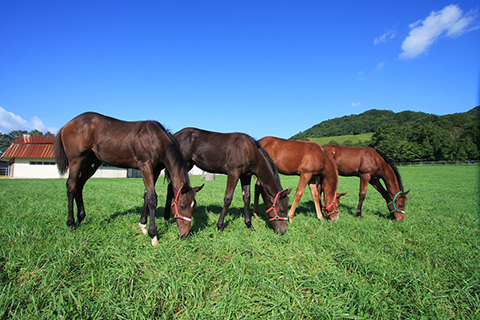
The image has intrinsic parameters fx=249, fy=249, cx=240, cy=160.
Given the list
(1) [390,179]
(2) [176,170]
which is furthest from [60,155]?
(1) [390,179]

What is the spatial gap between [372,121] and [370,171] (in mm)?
124862

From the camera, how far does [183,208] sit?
15.8 feet

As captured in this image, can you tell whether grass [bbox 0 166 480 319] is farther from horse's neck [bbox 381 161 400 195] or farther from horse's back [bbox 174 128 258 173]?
horse's neck [bbox 381 161 400 195]

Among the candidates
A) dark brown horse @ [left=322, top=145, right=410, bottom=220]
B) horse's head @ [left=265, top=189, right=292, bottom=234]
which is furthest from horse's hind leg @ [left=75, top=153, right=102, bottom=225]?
dark brown horse @ [left=322, top=145, right=410, bottom=220]

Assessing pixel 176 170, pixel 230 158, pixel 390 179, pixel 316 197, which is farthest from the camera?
pixel 390 179

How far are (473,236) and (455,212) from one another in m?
3.74

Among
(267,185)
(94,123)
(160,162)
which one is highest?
(94,123)

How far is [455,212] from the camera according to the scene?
321 inches

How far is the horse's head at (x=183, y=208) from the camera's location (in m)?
4.71

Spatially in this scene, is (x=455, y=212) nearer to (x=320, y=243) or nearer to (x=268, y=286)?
(x=320, y=243)

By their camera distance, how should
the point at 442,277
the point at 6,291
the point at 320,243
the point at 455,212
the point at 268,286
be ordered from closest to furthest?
the point at 6,291
the point at 268,286
the point at 442,277
the point at 320,243
the point at 455,212

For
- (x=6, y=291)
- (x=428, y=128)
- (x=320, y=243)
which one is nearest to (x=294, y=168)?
(x=320, y=243)

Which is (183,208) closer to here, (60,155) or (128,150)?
(128,150)

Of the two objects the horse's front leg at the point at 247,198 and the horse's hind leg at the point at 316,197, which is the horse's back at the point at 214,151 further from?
the horse's hind leg at the point at 316,197
